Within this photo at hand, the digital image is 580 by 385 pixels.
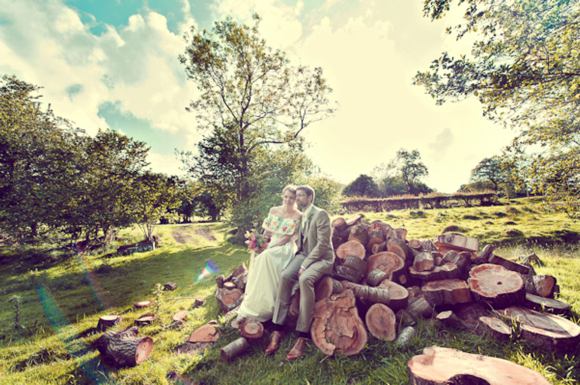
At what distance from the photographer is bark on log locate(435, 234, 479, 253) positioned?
190 inches

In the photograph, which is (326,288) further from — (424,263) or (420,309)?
(424,263)

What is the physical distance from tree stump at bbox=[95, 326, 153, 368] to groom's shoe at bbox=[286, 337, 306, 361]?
2.26 m

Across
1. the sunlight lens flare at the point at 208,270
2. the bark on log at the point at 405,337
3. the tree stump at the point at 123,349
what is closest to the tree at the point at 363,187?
the sunlight lens flare at the point at 208,270

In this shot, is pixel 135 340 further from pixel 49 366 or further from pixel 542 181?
pixel 542 181

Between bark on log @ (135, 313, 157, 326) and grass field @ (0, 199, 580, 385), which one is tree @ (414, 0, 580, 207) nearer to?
grass field @ (0, 199, 580, 385)

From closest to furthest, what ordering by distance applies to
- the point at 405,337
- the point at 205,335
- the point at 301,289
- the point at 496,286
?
the point at 405,337
the point at 496,286
the point at 301,289
the point at 205,335

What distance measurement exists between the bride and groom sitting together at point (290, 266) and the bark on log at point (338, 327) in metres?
0.17

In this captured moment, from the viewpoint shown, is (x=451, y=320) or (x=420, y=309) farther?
(x=420, y=309)

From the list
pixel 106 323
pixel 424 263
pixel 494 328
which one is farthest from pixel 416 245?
pixel 106 323

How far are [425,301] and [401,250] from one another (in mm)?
1031

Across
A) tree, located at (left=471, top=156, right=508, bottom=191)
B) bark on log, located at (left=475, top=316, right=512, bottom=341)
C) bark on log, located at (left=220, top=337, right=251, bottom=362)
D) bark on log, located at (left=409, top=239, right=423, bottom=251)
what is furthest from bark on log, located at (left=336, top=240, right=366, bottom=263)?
tree, located at (left=471, top=156, right=508, bottom=191)

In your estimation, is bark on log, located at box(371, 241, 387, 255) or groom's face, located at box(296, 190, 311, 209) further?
bark on log, located at box(371, 241, 387, 255)

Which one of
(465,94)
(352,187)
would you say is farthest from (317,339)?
(352,187)

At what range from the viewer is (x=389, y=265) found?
420cm
